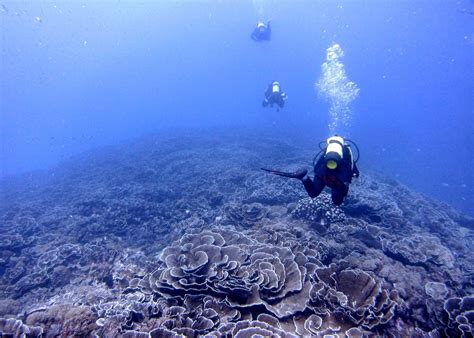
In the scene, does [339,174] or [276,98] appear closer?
[339,174]

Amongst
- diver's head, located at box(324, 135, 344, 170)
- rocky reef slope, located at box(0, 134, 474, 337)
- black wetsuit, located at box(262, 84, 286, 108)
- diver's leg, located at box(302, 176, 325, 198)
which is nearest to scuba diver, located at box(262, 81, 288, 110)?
black wetsuit, located at box(262, 84, 286, 108)

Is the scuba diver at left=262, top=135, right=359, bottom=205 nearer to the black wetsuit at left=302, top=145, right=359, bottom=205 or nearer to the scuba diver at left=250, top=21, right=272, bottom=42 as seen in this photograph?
the black wetsuit at left=302, top=145, right=359, bottom=205

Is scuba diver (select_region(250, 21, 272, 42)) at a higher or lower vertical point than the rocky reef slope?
higher

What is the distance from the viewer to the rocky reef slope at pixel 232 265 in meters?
4.82

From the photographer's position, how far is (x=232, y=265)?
604cm

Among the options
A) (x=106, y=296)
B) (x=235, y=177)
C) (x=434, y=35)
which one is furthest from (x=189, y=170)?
(x=434, y=35)

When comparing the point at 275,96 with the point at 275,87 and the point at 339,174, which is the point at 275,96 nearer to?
the point at 275,87

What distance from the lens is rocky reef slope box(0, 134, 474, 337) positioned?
4.82 meters

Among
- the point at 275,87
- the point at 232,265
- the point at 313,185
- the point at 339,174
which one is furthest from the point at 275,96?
the point at 232,265

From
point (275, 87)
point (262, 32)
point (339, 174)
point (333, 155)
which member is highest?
point (262, 32)

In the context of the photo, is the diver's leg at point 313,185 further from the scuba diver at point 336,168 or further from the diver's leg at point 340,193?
the diver's leg at point 340,193

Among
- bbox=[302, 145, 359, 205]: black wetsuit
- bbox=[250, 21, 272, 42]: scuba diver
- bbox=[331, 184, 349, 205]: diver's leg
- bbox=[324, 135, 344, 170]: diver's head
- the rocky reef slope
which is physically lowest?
the rocky reef slope

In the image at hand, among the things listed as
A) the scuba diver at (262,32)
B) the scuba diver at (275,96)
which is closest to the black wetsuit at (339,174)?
the scuba diver at (275,96)

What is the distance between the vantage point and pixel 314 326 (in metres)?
4.75
